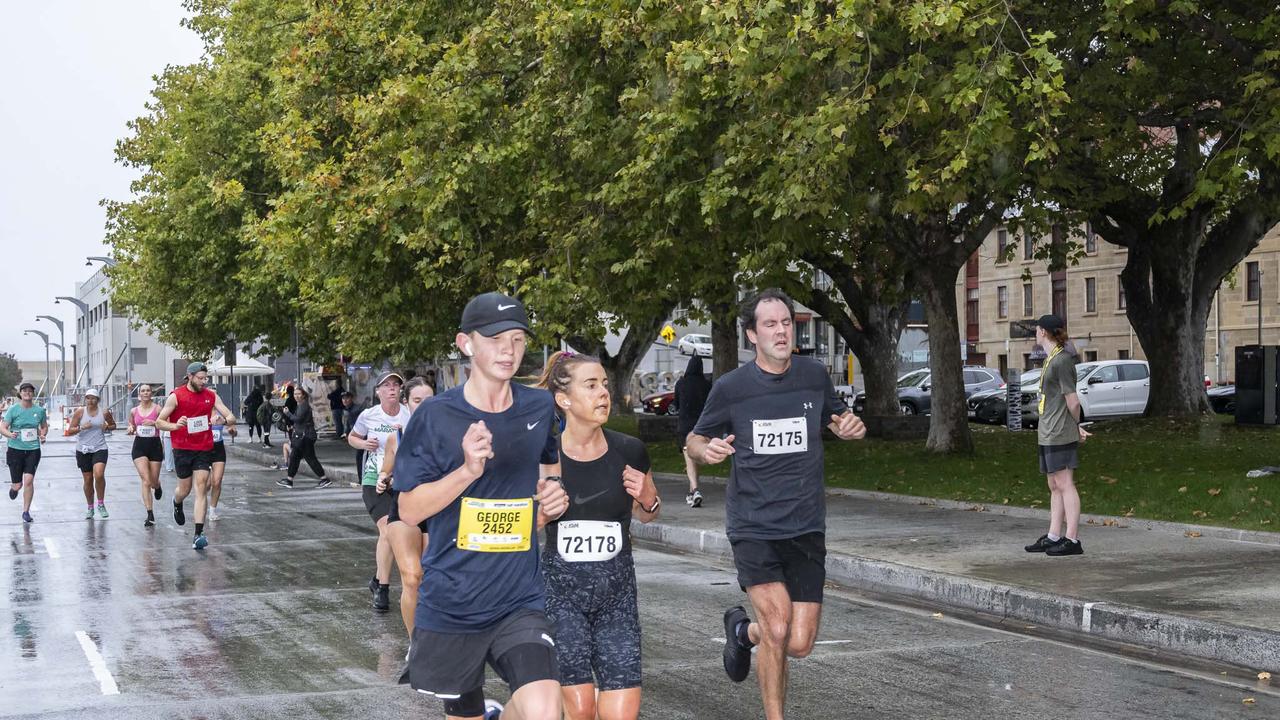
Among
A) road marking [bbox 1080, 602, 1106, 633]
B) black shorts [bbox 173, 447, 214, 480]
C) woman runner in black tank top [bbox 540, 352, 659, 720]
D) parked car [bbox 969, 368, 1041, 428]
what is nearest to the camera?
woman runner in black tank top [bbox 540, 352, 659, 720]

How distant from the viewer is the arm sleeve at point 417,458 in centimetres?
485

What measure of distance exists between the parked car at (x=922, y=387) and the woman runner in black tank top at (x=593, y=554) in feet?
125

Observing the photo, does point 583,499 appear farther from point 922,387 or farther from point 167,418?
point 922,387

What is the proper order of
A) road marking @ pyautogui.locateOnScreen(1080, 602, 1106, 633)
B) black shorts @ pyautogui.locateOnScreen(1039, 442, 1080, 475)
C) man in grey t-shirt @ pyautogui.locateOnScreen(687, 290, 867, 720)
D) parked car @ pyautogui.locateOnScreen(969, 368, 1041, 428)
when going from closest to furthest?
man in grey t-shirt @ pyautogui.locateOnScreen(687, 290, 867, 720)
road marking @ pyautogui.locateOnScreen(1080, 602, 1106, 633)
black shorts @ pyautogui.locateOnScreen(1039, 442, 1080, 475)
parked car @ pyautogui.locateOnScreen(969, 368, 1041, 428)

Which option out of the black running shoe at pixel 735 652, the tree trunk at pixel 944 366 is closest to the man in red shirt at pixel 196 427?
the black running shoe at pixel 735 652

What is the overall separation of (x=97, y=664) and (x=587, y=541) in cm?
458

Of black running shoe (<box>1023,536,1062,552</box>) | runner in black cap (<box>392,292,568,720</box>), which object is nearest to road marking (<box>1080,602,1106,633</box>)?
black running shoe (<box>1023,536,1062,552</box>)

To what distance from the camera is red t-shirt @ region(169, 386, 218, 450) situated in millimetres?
16219

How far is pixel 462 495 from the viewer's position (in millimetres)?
4855

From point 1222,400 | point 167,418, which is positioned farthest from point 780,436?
point 1222,400

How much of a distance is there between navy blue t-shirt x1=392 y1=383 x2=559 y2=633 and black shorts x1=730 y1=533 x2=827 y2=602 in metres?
1.98

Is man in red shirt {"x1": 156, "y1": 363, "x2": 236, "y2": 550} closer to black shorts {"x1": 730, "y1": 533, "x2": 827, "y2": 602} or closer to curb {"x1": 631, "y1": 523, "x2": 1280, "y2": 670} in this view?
curb {"x1": 631, "y1": 523, "x2": 1280, "y2": 670}

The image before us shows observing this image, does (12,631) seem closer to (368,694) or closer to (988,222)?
(368,694)

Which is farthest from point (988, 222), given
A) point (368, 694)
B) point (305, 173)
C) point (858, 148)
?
point (368, 694)
